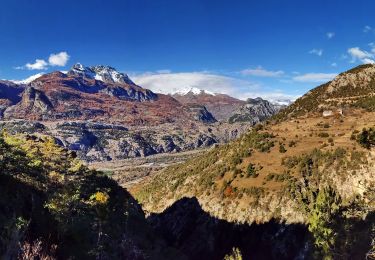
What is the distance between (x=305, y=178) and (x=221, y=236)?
751 inches

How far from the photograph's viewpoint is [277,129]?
358ft

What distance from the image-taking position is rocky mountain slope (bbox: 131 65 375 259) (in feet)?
158

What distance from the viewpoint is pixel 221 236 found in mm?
75375

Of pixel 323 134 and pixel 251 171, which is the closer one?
pixel 251 171

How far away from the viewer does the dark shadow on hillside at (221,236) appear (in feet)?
216

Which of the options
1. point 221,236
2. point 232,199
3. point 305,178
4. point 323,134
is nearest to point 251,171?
point 232,199

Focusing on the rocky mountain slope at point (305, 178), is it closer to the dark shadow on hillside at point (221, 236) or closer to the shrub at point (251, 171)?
the shrub at point (251, 171)

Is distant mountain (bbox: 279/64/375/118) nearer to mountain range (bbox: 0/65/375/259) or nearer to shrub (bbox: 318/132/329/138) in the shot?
mountain range (bbox: 0/65/375/259)

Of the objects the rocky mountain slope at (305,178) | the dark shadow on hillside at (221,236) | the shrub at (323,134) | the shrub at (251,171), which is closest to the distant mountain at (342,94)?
the rocky mountain slope at (305,178)

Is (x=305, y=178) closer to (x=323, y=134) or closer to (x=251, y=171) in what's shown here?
(x=251, y=171)

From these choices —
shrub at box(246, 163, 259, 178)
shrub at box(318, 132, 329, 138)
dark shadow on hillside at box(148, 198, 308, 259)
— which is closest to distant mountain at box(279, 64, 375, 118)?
shrub at box(318, 132, 329, 138)

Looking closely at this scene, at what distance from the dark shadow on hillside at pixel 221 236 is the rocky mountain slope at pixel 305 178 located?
1.61m

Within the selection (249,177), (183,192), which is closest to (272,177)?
(249,177)

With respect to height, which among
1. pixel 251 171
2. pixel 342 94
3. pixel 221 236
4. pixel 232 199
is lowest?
pixel 221 236
